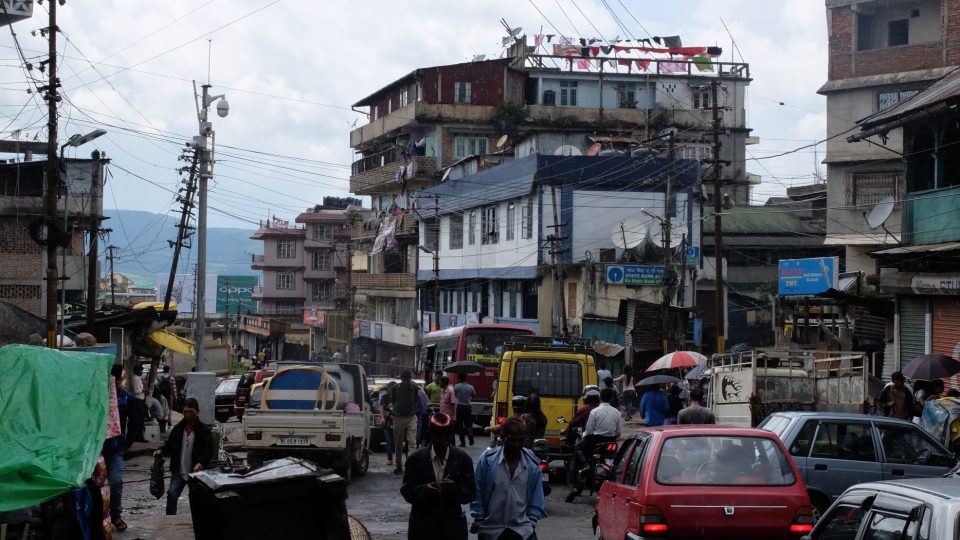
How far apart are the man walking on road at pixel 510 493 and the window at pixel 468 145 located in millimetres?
59643

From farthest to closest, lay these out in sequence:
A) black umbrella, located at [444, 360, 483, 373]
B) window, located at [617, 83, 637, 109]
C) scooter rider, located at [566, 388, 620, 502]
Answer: window, located at [617, 83, 637, 109]
black umbrella, located at [444, 360, 483, 373]
scooter rider, located at [566, 388, 620, 502]

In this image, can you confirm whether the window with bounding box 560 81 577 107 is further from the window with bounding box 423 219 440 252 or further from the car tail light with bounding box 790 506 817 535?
the car tail light with bounding box 790 506 817 535

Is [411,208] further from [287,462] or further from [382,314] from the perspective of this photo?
[287,462]

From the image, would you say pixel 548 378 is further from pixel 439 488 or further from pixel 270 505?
pixel 439 488

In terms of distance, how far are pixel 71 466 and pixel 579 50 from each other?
Answer: 60106mm

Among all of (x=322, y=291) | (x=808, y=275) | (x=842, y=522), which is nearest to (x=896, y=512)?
(x=842, y=522)

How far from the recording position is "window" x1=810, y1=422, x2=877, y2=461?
12711 millimetres

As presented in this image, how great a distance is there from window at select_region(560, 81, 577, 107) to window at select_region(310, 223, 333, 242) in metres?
38.2

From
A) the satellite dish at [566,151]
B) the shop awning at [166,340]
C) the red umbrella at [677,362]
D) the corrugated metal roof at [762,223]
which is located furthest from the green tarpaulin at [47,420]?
the corrugated metal roof at [762,223]

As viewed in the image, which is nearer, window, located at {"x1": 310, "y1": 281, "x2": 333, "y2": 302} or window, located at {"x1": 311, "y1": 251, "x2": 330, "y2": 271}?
window, located at {"x1": 311, "y1": 251, "x2": 330, "y2": 271}

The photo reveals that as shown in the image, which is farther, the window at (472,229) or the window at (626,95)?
the window at (626,95)

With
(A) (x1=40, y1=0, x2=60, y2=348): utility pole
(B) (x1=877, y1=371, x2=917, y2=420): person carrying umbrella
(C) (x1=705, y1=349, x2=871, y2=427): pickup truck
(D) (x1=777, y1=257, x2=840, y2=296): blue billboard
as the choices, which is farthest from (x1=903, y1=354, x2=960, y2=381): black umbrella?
(A) (x1=40, y1=0, x2=60, y2=348): utility pole

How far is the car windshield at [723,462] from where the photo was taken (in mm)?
9711

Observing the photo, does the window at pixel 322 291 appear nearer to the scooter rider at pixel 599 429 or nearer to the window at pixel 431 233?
the window at pixel 431 233
